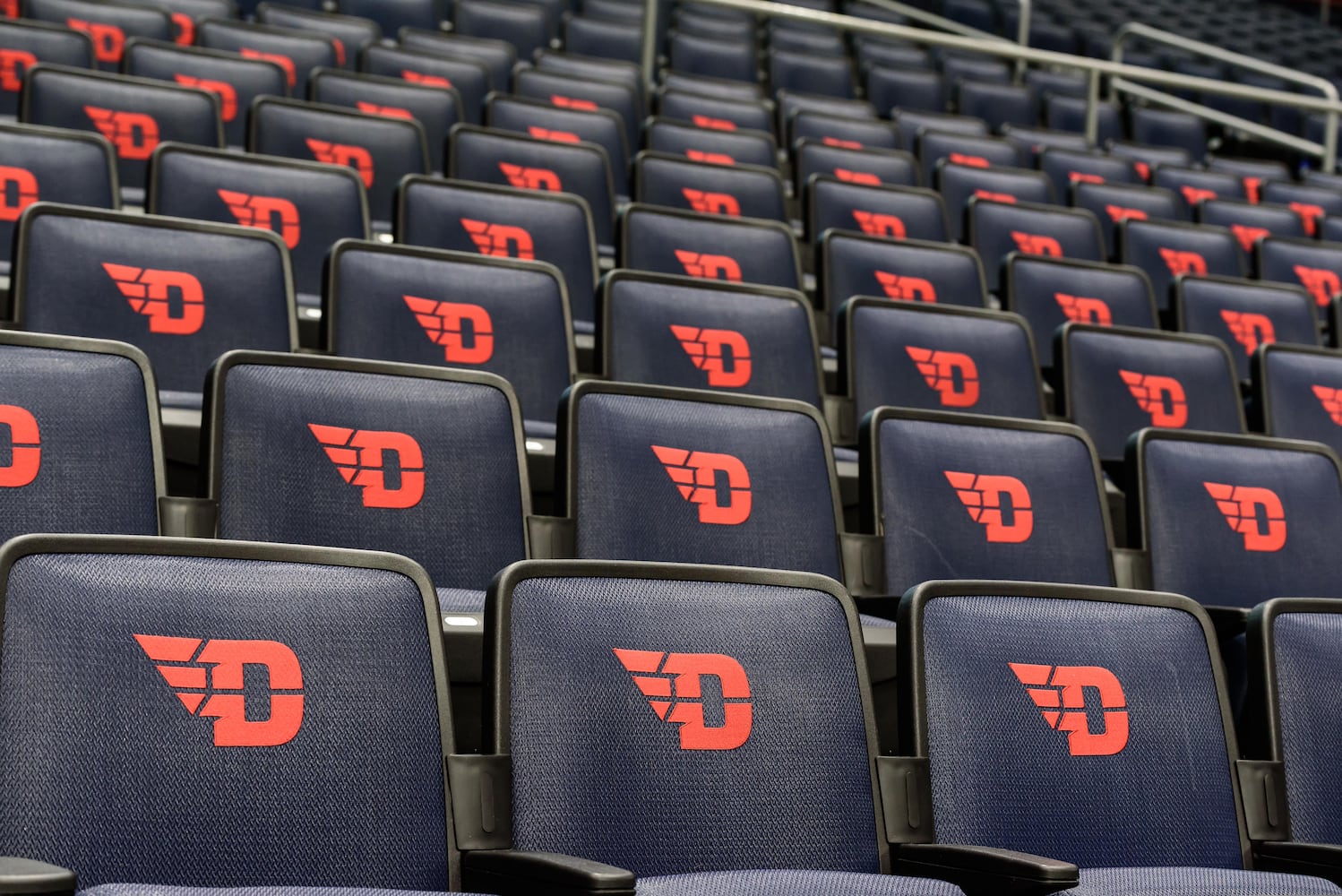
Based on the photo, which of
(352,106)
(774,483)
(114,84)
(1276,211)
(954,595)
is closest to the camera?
(954,595)

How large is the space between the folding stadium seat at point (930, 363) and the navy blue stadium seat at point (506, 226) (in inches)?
7.0

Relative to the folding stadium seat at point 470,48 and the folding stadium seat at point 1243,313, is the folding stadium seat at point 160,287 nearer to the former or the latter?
the folding stadium seat at point 1243,313

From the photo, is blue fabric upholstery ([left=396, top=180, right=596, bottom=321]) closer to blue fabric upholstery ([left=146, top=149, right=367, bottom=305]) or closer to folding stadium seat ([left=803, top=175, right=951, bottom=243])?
blue fabric upholstery ([left=146, top=149, right=367, bottom=305])

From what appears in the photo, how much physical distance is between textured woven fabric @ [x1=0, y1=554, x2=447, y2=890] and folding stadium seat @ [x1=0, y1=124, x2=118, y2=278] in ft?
1.77

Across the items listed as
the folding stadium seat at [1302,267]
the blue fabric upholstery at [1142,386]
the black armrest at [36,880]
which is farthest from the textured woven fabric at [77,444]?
the folding stadium seat at [1302,267]

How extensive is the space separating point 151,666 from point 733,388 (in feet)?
1.62

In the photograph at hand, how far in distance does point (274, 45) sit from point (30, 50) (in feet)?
0.85

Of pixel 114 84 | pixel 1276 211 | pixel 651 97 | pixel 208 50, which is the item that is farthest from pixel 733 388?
pixel 1276 211

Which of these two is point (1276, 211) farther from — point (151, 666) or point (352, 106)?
point (151, 666)

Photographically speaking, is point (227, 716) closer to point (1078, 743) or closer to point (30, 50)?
point (1078, 743)

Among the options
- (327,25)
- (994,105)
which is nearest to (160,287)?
(327,25)

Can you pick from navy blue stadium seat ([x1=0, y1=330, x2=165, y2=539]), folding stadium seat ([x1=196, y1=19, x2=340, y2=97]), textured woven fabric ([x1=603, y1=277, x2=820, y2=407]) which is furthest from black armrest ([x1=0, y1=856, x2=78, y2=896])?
folding stadium seat ([x1=196, y1=19, x2=340, y2=97])

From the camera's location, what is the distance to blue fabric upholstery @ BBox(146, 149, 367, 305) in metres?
0.92

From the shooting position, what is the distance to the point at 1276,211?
1578mm
